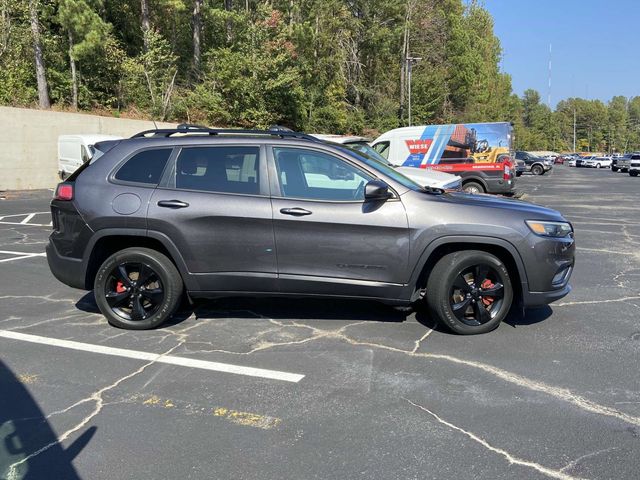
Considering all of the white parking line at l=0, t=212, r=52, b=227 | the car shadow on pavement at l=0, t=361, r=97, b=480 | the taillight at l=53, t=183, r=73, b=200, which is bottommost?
the car shadow on pavement at l=0, t=361, r=97, b=480

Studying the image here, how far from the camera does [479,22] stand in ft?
218

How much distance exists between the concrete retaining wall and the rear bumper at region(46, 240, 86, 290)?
58.3 feet

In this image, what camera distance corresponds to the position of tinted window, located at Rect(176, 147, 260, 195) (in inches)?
200

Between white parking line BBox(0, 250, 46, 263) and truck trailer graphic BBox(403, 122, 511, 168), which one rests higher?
truck trailer graphic BBox(403, 122, 511, 168)

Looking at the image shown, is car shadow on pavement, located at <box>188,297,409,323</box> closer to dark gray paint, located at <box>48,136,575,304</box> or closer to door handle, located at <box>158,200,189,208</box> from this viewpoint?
dark gray paint, located at <box>48,136,575,304</box>

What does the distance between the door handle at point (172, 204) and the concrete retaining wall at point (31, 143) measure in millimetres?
18541

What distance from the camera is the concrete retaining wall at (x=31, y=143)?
20391mm

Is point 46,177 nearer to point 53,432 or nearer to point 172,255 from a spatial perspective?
point 172,255

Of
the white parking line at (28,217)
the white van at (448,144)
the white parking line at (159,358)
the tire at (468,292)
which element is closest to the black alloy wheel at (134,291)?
the white parking line at (159,358)

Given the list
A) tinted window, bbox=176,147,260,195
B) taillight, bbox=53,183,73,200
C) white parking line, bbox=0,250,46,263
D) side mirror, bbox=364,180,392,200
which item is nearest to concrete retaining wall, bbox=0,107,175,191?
white parking line, bbox=0,250,46,263

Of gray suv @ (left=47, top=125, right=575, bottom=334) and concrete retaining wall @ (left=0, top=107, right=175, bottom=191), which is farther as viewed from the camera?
concrete retaining wall @ (left=0, top=107, right=175, bottom=191)

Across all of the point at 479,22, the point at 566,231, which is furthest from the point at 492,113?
the point at 566,231

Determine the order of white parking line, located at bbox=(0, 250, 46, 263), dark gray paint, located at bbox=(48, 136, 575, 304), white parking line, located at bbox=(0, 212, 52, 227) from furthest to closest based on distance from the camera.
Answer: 1. white parking line, located at bbox=(0, 212, 52, 227)
2. white parking line, located at bbox=(0, 250, 46, 263)
3. dark gray paint, located at bbox=(48, 136, 575, 304)

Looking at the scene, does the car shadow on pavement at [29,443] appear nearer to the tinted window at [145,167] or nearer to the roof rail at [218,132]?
the tinted window at [145,167]
